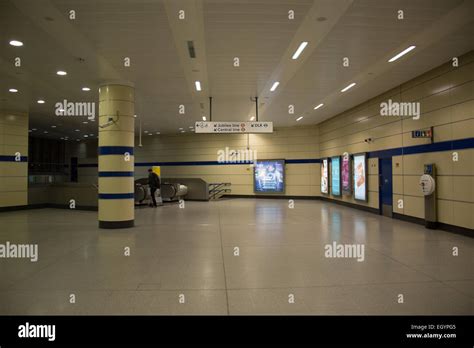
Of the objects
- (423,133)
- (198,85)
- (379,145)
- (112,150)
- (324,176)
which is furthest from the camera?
(324,176)

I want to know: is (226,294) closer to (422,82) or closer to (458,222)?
(458,222)

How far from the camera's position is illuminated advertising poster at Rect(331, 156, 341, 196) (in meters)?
15.3

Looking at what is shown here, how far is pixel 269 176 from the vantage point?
19516 millimetres

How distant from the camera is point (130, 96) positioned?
9336 mm

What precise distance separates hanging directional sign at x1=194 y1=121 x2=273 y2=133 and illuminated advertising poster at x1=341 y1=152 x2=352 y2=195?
4724 millimetres

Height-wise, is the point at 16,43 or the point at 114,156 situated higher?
the point at 16,43

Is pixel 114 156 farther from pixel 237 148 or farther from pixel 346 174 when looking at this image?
pixel 237 148

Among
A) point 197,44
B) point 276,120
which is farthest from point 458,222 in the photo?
point 276,120

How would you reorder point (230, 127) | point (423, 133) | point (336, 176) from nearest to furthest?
1. point (423, 133)
2. point (230, 127)
3. point (336, 176)

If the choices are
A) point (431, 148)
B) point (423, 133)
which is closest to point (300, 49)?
point (423, 133)

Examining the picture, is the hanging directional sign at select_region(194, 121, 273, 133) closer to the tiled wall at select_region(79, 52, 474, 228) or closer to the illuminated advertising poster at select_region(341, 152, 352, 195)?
the tiled wall at select_region(79, 52, 474, 228)

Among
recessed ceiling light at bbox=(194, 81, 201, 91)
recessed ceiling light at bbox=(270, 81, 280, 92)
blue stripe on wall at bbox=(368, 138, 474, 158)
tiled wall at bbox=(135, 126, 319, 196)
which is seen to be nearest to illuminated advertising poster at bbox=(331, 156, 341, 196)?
tiled wall at bbox=(135, 126, 319, 196)

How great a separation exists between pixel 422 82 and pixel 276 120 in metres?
8.38

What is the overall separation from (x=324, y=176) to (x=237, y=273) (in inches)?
537
